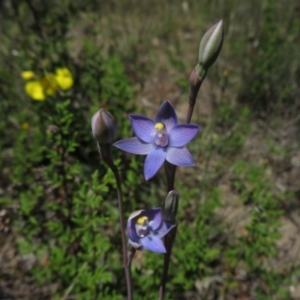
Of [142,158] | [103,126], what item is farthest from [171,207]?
[142,158]

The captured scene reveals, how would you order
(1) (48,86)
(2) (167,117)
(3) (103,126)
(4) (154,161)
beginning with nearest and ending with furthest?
1. (3) (103,126)
2. (4) (154,161)
3. (2) (167,117)
4. (1) (48,86)

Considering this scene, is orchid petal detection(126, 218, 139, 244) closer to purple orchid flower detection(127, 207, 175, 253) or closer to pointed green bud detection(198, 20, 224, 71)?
purple orchid flower detection(127, 207, 175, 253)

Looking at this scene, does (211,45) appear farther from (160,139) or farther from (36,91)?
(36,91)

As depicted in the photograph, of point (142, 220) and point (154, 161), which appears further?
point (142, 220)

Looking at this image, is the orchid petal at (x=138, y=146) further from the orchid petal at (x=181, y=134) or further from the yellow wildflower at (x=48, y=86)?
the yellow wildflower at (x=48, y=86)

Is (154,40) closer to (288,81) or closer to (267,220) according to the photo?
(288,81)

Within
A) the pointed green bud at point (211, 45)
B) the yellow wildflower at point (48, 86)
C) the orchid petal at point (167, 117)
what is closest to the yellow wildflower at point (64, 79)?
the yellow wildflower at point (48, 86)

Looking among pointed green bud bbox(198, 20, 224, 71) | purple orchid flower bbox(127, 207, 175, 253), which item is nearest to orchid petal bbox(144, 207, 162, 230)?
purple orchid flower bbox(127, 207, 175, 253)

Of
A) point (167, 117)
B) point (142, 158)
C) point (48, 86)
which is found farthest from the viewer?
point (48, 86)
